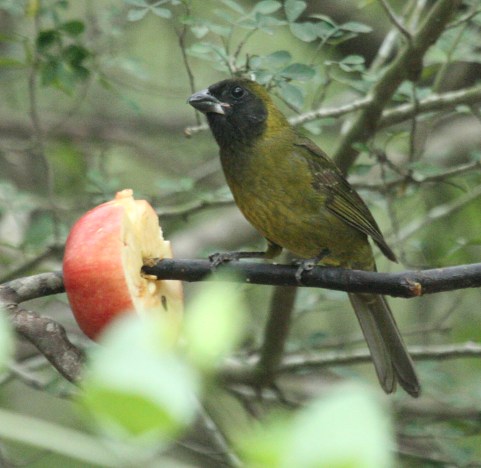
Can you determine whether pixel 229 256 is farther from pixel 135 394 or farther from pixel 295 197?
pixel 135 394

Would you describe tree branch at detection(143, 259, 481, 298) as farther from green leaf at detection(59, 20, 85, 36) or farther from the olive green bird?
green leaf at detection(59, 20, 85, 36)

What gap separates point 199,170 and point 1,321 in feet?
13.9

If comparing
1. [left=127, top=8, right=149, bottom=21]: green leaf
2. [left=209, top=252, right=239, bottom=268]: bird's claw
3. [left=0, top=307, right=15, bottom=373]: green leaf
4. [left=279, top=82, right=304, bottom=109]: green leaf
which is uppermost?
[left=0, top=307, right=15, bottom=373]: green leaf

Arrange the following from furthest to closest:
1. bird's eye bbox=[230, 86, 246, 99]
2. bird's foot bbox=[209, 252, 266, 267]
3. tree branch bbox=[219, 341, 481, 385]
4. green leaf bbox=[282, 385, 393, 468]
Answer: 1. tree branch bbox=[219, 341, 481, 385]
2. bird's eye bbox=[230, 86, 246, 99]
3. bird's foot bbox=[209, 252, 266, 267]
4. green leaf bbox=[282, 385, 393, 468]

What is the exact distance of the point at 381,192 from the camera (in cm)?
361

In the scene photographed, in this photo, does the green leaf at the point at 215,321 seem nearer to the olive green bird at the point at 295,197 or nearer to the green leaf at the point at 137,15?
the olive green bird at the point at 295,197

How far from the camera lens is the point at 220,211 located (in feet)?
19.1

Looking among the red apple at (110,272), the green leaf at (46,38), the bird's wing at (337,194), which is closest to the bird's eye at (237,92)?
the bird's wing at (337,194)

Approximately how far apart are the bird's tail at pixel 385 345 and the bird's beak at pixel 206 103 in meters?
0.83

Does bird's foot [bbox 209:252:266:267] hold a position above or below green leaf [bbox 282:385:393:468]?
below

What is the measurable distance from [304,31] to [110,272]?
139cm

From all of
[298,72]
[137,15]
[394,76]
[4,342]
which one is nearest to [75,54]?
[137,15]

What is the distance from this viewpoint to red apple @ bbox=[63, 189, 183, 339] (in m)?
1.87

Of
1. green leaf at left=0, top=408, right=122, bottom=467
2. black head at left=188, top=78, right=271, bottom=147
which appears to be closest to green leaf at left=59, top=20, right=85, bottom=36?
black head at left=188, top=78, right=271, bottom=147
